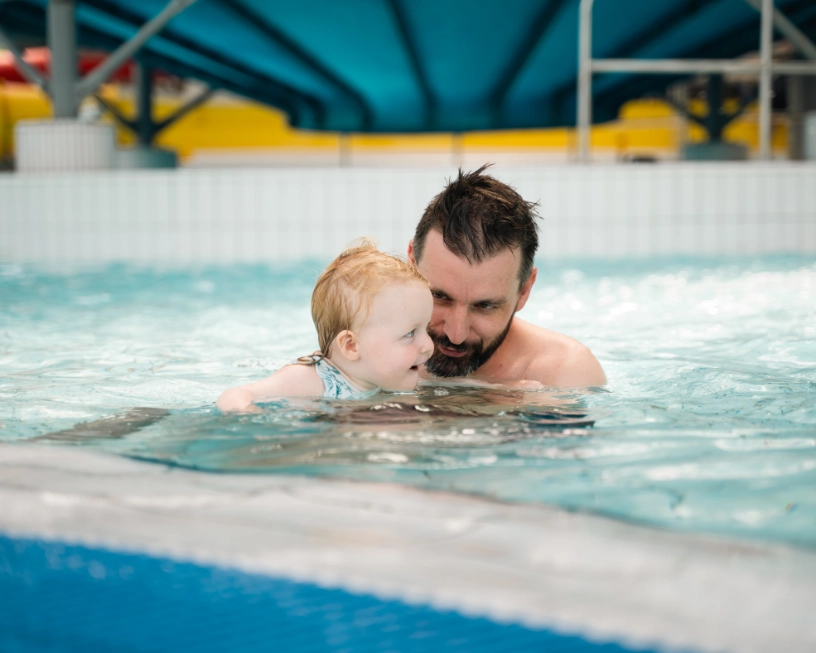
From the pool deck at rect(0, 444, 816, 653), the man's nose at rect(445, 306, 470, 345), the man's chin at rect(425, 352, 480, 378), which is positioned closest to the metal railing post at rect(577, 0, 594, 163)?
the man's chin at rect(425, 352, 480, 378)

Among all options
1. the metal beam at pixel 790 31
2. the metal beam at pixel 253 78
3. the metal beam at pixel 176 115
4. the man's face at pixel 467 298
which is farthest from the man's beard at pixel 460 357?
the metal beam at pixel 176 115

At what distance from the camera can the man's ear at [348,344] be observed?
2.28 meters

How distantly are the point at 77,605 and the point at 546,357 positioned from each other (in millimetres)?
1764

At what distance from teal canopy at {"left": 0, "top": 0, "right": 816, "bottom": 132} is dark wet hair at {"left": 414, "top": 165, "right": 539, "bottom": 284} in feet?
23.5

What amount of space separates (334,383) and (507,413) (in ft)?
1.48

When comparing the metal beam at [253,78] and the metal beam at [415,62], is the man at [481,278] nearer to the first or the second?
the metal beam at [415,62]

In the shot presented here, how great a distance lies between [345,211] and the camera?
23.4ft

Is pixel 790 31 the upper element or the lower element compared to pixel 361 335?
upper

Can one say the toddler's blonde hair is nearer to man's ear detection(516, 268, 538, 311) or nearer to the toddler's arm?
the toddler's arm

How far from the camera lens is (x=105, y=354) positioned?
352 cm

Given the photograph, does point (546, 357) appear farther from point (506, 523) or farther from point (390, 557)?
point (390, 557)

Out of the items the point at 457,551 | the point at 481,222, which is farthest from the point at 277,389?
the point at 457,551

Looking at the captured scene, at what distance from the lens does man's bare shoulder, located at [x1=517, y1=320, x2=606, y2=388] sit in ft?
8.84

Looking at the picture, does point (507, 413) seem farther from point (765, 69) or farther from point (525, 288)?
point (765, 69)
